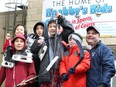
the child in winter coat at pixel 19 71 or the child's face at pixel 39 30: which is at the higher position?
the child's face at pixel 39 30

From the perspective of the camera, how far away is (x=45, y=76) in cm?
412

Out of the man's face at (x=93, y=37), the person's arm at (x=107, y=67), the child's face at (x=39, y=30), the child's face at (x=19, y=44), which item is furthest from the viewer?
the child's face at (x=39, y=30)

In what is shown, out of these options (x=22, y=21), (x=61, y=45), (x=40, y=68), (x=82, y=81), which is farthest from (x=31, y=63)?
(x=22, y=21)

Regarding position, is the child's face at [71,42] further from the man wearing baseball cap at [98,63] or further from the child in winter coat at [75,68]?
the man wearing baseball cap at [98,63]

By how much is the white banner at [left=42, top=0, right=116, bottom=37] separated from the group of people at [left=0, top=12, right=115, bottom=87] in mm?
3281

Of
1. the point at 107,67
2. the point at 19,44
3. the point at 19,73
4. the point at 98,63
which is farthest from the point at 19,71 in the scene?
the point at 107,67

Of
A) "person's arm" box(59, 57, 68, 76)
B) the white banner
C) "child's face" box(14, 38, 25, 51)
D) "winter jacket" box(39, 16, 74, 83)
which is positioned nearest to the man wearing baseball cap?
"person's arm" box(59, 57, 68, 76)

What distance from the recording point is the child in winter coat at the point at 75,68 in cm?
388

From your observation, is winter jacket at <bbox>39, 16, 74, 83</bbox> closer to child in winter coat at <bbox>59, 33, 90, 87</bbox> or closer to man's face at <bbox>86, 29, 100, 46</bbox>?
child in winter coat at <bbox>59, 33, 90, 87</bbox>

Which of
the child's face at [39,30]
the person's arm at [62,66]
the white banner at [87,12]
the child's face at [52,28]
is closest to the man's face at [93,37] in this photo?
the person's arm at [62,66]

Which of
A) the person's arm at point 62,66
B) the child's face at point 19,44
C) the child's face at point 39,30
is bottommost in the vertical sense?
the person's arm at point 62,66

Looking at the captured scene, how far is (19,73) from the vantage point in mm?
4266

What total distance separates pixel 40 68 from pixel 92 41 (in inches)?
29.9

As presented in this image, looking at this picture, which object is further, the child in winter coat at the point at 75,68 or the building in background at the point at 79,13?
the building in background at the point at 79,13
